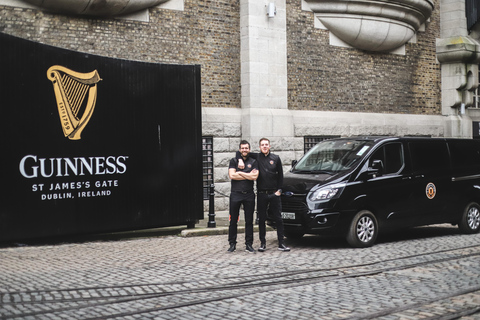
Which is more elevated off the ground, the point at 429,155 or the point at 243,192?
the point at 429,155

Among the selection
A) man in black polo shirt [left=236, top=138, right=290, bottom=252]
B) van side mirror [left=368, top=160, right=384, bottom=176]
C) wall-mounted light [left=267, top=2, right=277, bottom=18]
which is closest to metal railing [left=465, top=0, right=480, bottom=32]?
wall-mounted light [left=267, top=2, right=277, bottom=18]

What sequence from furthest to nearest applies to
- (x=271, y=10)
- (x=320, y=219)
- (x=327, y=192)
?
(x=271, y=10), (x=327, y=192), (x=320, y=219)

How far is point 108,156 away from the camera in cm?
1144

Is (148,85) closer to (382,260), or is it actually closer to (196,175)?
(196,175)

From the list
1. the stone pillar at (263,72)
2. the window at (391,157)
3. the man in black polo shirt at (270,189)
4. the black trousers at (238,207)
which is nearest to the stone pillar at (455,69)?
the stone pillar at (263,72)

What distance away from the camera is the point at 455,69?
21.3 meters

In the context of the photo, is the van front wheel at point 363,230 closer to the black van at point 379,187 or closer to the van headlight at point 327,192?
the black van at point 379,187

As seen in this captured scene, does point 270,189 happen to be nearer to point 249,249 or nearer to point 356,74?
point 249,249

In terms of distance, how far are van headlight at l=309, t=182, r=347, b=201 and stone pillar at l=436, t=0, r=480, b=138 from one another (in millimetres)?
12337

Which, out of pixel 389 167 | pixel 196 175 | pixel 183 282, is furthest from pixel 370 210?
pixel 183 282

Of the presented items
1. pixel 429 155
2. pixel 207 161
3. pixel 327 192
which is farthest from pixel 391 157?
pixel 207 161

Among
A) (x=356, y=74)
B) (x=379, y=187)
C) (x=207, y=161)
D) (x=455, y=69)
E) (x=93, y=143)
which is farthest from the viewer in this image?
(x=455, y=69)

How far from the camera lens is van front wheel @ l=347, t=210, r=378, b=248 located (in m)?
10.5

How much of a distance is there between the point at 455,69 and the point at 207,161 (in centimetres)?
1015
